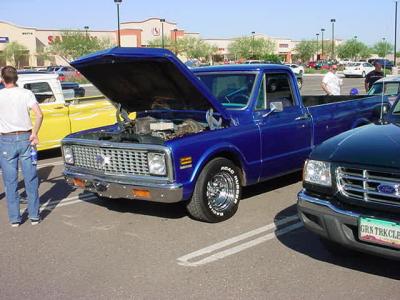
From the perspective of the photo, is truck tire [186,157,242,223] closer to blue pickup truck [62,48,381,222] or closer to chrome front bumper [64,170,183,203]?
blue pickup truck [62,48,381,222]

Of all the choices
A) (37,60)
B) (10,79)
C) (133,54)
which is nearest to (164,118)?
(133,54)

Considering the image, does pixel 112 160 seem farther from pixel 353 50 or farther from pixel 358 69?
pixel 353 50

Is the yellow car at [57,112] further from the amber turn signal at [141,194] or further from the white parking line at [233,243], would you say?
the white parking line at [233,243]

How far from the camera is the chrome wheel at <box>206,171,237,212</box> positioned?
594 centimetres

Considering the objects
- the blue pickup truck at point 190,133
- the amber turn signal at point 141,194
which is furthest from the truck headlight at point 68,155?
the amber turn signal at point 141,194

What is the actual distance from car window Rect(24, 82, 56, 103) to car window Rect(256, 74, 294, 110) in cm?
579

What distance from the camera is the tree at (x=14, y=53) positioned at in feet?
238

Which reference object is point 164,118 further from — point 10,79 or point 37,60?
point 37,60

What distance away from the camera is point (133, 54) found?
227 inches

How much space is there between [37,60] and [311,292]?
265ft

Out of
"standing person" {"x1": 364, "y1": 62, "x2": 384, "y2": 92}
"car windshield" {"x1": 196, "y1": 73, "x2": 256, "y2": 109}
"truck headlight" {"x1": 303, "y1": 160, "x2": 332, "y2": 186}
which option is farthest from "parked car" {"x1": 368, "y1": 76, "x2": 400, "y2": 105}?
"truck headlight" {"x1": 303, "y1": 160, "x2": 332, "y2": 186}

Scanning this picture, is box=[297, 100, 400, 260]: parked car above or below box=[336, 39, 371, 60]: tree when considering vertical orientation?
below

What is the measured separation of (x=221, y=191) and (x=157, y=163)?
970 millimetres

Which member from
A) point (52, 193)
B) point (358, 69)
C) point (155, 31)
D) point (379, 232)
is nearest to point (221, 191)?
point (379, 232)
